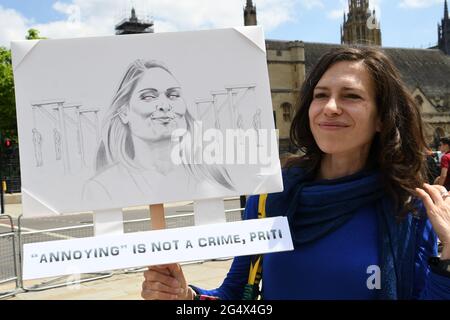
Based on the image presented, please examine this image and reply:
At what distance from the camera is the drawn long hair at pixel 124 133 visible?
1941 millimetres

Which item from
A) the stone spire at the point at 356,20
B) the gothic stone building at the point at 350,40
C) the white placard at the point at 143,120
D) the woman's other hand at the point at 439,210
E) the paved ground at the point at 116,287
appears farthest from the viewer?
the stone spire at the point at 356,20

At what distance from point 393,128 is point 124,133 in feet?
3.70

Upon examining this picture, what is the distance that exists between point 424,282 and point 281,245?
56 centimetres

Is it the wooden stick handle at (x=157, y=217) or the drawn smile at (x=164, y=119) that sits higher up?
the drawn smile at (x=164, y=119)

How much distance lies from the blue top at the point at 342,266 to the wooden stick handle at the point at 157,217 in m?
0.48

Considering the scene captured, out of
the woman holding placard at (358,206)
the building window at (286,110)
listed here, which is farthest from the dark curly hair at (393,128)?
the building window at (286,110)

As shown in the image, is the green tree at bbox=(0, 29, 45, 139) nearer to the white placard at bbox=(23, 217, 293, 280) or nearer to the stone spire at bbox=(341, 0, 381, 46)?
the white placard at bbox=(23, 217, 293, 280)

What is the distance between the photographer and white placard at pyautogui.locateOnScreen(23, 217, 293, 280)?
172 centimetres

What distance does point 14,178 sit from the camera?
27.5m

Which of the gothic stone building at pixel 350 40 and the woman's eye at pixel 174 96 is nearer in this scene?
the woman's eye at pixel 174 96

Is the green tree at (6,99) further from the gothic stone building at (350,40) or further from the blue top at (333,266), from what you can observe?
the blue top at (333,266)

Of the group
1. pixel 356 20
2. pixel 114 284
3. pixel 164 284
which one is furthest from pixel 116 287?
pixel 356 20

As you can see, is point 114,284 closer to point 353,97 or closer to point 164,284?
point 164,284
